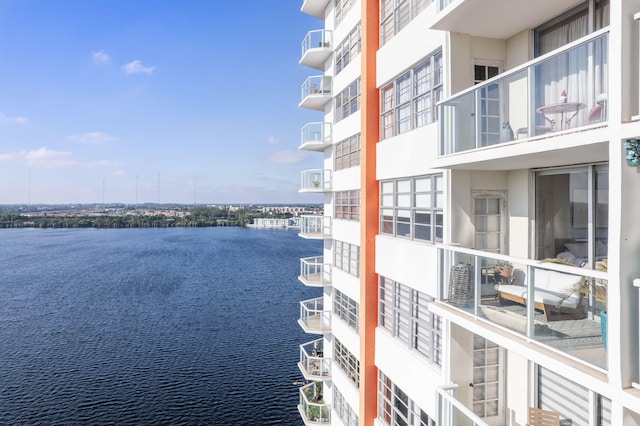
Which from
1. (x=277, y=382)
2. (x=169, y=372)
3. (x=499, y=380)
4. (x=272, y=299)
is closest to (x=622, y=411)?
(x=499, y=380)

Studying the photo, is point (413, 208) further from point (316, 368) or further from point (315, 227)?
point (316, 368)

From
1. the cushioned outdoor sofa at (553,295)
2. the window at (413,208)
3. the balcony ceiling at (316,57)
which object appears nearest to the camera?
the cushioned outdoor sofa at (553,295)

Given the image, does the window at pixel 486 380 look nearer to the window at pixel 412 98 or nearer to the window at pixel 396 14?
the window at pixel 412 98

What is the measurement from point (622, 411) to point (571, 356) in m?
0.70

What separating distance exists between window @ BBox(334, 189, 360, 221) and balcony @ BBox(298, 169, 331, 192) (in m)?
1.06

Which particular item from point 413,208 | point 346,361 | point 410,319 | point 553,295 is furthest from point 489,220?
point 346,361

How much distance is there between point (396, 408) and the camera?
436 inches

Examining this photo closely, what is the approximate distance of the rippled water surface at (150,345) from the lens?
27250 mm

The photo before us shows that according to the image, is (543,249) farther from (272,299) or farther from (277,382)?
(272,299)

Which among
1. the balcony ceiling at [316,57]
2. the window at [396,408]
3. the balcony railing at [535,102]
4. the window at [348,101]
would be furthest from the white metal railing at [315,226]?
the balcony railing at [535,102]

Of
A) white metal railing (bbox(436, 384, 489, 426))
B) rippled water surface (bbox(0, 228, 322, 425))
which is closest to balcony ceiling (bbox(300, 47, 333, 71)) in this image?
white metal railing (bbox(436, 384, 489, 426))

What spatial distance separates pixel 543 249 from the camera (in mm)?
7359

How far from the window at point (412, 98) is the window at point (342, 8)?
16.7ft

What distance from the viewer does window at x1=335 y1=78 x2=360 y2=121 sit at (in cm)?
1452
